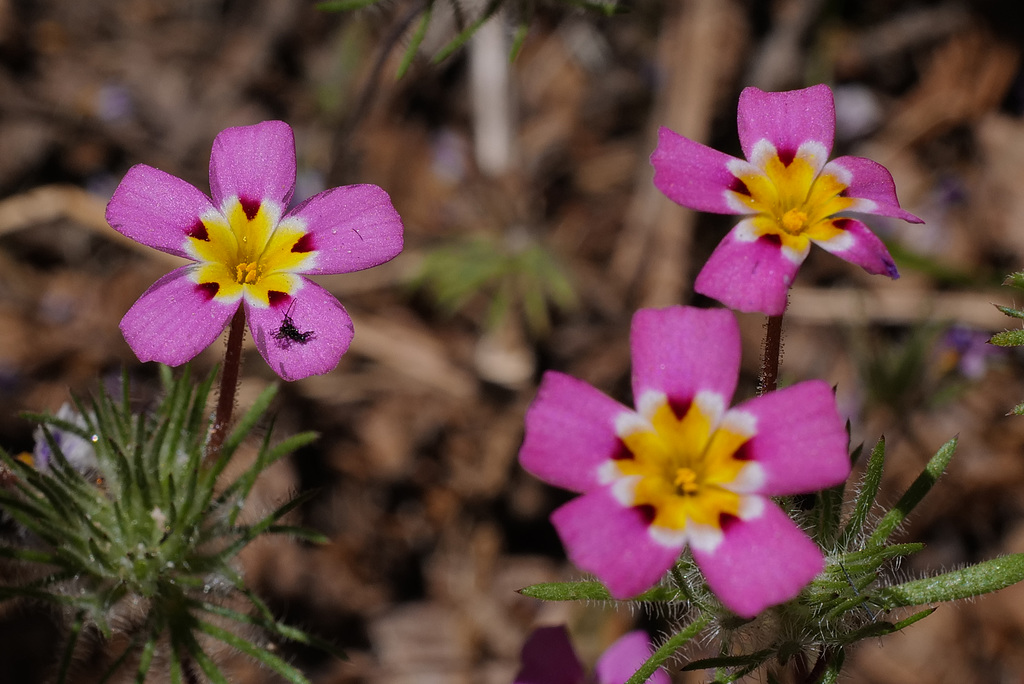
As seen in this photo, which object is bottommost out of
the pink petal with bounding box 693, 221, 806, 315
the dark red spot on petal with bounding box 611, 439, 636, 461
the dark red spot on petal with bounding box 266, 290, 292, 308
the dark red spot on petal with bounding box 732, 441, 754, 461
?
the dark red spot on petal with bounding box 732, 441, 754, 461

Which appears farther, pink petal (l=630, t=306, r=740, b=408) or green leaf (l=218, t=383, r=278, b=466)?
green leaf (l=218, t=383, r=278, b=466)

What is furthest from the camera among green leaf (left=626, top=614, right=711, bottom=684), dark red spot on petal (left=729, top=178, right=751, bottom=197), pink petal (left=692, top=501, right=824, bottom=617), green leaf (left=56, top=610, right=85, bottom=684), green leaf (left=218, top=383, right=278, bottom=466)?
green leaf (left=218, top=383, right=278, bottom=466)

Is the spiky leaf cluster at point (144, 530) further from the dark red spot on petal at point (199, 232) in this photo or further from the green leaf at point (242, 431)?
the dark red spot on petal at point (199, 232)

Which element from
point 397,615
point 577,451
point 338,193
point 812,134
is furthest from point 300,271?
point 397,615

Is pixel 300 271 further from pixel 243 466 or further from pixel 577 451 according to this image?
pixel 243 466

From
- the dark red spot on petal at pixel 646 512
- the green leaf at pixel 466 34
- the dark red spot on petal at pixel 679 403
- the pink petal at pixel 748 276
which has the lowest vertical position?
the dark red spot on petal at pixel 646 512

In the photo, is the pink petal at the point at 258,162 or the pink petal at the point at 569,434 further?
the pink petal at the point at 258,162

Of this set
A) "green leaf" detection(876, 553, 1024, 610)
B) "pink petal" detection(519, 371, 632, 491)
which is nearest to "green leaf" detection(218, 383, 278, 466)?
"pink petal" detection(519, 371, 632, 491)

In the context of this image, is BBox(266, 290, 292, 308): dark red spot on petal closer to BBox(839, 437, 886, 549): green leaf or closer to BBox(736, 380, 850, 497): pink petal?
BBox(736, 380, 850, 497): pink petal

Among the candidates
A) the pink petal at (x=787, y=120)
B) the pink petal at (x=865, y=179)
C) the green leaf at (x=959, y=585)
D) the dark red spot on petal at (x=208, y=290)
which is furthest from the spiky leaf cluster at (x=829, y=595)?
→ the dark red spot on petal at (x=208, y=290)
